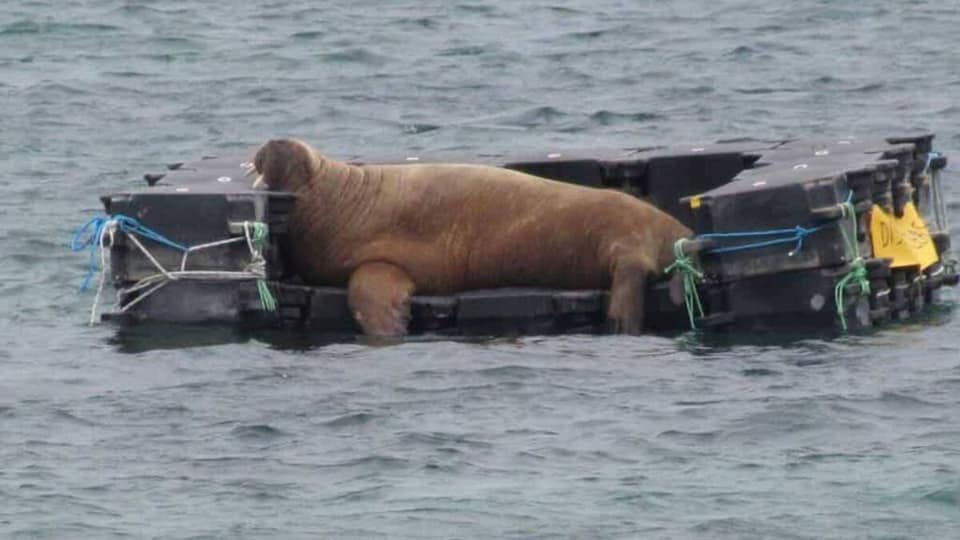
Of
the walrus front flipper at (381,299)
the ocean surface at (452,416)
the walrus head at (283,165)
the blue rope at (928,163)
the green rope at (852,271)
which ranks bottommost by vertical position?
the ocean surface at (452,416)

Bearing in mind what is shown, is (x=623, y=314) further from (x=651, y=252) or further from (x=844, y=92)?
(x=844, y=92)

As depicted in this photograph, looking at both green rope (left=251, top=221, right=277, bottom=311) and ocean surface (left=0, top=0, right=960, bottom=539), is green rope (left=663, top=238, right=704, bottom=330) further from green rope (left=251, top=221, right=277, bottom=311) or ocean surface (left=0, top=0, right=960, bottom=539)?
green rope (left=251, top=221, right=277, bottom=311)

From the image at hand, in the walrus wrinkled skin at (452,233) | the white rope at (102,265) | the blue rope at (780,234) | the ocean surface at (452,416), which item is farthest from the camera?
the walrus wrinkled skin at (452,233)

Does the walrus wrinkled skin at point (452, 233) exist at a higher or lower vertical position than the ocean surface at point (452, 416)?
higher

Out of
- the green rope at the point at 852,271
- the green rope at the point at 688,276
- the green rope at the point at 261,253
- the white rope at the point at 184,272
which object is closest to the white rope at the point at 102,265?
the white rope at the point at 184,272

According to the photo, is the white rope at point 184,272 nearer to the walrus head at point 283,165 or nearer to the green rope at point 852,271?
the walrus head at point 283,165

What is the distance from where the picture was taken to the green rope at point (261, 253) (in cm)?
1417

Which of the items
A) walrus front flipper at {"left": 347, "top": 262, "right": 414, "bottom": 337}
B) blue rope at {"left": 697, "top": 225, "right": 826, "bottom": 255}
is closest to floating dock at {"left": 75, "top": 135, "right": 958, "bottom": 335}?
blue rope at {"left": 697, "top": 225, "right": 826, "bottom": 255}

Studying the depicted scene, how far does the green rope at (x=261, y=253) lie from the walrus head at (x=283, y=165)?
0.53m

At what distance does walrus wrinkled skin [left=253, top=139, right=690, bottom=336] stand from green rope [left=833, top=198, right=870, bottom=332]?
97 centimetres

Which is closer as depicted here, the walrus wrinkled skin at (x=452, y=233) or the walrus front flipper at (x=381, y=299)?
the walrus front flipper at (x=381, y=299)

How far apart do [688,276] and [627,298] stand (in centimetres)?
34

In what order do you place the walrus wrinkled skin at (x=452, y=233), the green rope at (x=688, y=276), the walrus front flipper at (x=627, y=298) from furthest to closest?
1. the walrus wrinkled skin at (x=452, y=233)
2. the walrus front flipper at (x=627, y=298)
3. the green rope at (x=688, y=276)

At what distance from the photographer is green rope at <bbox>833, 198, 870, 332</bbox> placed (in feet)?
45.1
